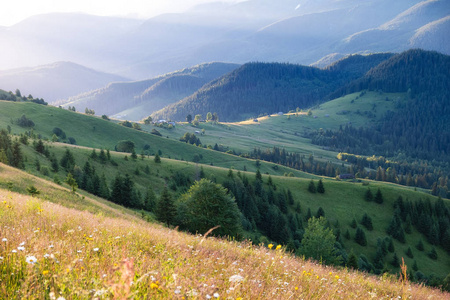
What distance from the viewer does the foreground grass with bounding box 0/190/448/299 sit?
4316 mm

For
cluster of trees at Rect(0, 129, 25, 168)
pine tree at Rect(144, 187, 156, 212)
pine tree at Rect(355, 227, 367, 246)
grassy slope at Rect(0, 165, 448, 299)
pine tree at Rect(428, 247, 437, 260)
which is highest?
grassy slope at Rect(0, 165, 448, 299)

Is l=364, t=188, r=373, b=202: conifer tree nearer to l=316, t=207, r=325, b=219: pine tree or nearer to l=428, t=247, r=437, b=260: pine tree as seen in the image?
l=428, t=247, r=437, b=260: pine tree

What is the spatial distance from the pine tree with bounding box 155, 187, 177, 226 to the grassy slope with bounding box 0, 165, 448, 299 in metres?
38.8

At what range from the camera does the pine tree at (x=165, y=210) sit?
47.6 metres

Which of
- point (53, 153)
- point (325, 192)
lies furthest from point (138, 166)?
point (325, 192)

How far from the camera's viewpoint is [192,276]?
218 inches

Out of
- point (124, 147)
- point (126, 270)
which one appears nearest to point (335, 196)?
point (124, 147)

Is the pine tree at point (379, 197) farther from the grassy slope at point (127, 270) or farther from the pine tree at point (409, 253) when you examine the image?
the grassy slope at point (127, 270)

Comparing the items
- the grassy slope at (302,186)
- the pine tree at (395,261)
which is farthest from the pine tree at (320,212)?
the pine tree at (395,261)

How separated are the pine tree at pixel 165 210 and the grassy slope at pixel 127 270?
38.8m

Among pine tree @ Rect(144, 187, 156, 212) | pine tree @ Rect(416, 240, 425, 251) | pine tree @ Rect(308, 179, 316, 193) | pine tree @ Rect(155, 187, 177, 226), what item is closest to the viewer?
pine tree @ Rect(155, 187, 177, 226)

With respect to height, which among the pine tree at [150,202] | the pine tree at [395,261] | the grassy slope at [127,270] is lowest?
the pine tree at [395,261]

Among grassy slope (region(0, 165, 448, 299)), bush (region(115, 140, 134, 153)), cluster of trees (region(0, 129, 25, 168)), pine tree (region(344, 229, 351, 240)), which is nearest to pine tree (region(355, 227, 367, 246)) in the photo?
pine tree (region(344, 229, 351, 240))

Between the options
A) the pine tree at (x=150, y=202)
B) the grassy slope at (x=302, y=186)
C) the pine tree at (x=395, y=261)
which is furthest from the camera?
the pine tree at (x=395, y=261)
